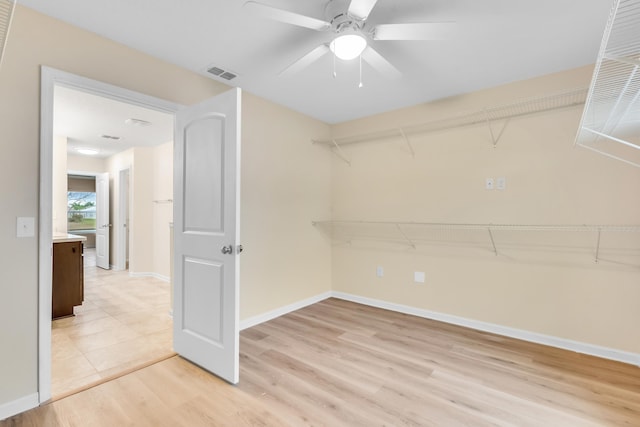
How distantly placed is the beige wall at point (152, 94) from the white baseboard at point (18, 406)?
0.08 ft

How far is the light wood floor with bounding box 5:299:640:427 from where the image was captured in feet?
5.55

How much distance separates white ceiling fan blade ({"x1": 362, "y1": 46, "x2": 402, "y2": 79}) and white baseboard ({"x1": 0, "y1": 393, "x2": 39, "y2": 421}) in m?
2.92

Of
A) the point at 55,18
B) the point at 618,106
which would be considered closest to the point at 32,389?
the point at 55,18

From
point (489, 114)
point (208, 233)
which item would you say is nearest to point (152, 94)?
point (208, 233)

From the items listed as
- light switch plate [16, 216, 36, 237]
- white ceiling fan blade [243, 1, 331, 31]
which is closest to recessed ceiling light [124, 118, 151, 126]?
light switch plate [16, 216, 36, 237]

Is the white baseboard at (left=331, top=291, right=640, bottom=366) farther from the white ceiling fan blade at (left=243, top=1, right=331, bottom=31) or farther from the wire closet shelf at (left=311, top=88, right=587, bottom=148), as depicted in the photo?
the white ceiling fan blade at (left=243, top=1, right=331, bottom=31)

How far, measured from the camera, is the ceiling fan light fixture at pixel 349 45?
173 centimetres

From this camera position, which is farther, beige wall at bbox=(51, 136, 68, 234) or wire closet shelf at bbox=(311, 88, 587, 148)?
beige wall at bbox=(51, 136, 68, 234)

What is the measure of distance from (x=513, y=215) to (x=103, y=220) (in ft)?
23.7

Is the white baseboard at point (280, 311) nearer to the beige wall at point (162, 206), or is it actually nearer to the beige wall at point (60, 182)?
the beige wall at point (162, 206)

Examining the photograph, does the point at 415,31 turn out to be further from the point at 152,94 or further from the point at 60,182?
the point at 60,182

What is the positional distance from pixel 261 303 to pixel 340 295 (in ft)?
4.12

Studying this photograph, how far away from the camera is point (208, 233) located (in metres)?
2.17

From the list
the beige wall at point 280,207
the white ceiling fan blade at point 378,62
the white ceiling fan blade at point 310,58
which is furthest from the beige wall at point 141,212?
the white ceiling fan blade at point 378,62
